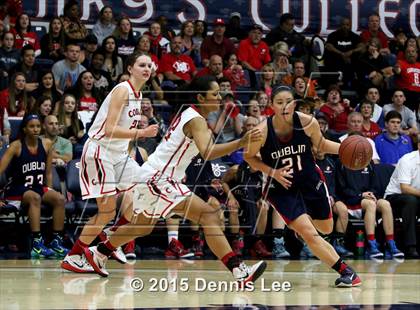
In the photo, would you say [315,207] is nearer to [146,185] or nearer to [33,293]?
[146,185]

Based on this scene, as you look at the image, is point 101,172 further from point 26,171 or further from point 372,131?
point 372,131

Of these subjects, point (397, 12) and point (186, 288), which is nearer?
point (186, 288)

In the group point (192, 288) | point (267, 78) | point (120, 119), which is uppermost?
point (267, 78)

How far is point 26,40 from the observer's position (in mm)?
12562

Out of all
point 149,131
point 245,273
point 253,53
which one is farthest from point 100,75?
point 245,273

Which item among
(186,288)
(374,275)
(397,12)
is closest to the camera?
(186,288)

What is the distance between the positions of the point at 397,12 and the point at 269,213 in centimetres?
552

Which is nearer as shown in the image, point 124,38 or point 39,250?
point 39,250

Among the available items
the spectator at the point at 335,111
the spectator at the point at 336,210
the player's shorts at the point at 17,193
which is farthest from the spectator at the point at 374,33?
the player's shorts at the point at 17,193

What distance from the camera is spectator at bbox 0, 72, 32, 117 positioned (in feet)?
36.6

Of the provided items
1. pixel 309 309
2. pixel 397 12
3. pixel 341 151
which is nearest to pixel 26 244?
pixel 341 151

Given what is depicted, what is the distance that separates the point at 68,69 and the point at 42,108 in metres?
1.48

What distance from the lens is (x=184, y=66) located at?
41.9ft

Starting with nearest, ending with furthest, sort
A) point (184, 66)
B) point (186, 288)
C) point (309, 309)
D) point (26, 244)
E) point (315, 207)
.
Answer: point (309, 309), point (186, 288), point (315, 207), point (26, 244), point (184, 66)
